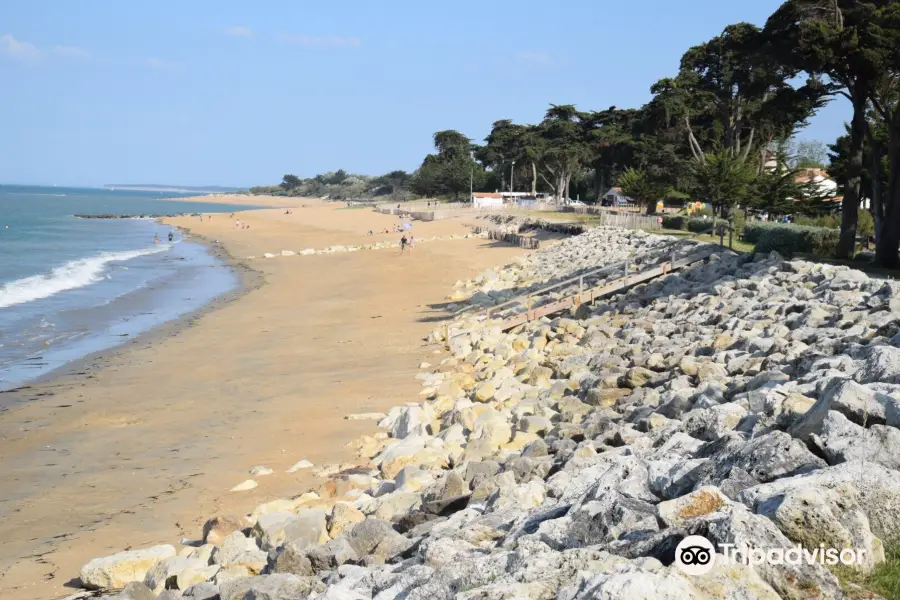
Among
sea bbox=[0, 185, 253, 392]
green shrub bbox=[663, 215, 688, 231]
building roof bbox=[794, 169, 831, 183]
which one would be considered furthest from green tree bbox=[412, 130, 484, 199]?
green shrub bbox=[663, 215, 688, 231]

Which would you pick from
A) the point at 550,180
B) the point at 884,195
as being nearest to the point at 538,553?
the point at 884,195

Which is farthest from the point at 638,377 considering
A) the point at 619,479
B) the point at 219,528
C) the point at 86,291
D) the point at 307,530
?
the point at 86,291

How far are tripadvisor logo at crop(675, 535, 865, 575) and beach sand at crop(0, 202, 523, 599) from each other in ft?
20.6

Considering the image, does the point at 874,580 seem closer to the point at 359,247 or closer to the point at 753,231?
the point at 753,231

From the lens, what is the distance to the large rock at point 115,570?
305 inches

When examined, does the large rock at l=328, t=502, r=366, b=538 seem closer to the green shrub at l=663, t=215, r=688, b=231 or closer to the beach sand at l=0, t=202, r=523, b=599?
the beach sand at l=0, t=202, r=523, b=599

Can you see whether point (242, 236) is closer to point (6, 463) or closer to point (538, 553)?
point (6, 463)

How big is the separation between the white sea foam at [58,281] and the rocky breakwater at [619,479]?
22.2m

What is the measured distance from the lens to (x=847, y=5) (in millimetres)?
23484

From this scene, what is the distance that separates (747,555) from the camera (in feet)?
14.3

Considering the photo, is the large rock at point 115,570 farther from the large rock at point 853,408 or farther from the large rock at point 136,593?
the large rock at point 853,408

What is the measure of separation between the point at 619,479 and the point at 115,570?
186 inches

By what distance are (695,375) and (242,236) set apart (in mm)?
61995

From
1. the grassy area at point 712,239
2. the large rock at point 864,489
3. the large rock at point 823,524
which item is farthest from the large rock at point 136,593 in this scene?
the grassy area at point 712,239
